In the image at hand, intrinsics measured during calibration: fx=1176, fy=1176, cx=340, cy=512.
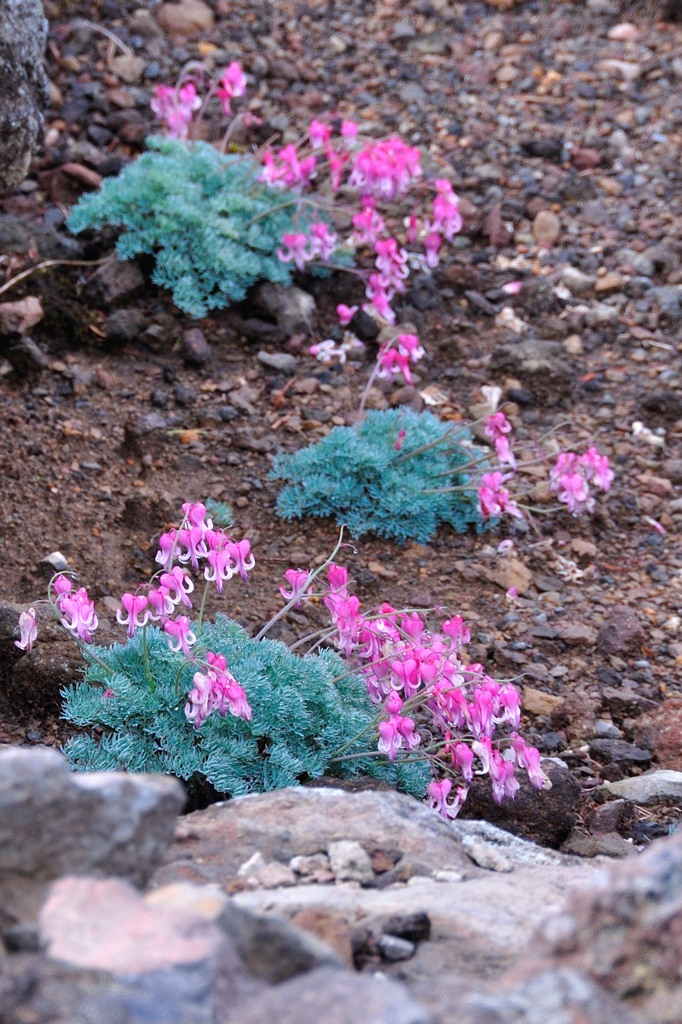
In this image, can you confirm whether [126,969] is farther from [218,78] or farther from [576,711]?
[218,78]

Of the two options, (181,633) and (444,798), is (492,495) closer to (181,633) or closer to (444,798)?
(444,798)

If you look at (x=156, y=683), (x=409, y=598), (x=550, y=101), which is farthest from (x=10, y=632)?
(x=550, y=101)

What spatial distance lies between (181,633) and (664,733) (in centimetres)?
177

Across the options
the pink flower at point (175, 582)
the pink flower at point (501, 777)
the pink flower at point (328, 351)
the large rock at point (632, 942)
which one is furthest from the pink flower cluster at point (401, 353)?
the large rock at point (632, 942)

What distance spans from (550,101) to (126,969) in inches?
281

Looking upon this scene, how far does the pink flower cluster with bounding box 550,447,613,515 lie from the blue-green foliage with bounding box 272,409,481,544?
1.20ft

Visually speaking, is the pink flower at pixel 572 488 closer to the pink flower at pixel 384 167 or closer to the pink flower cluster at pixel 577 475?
the pink flower cluster at pixel 577 475

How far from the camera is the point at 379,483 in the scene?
500 centimetres

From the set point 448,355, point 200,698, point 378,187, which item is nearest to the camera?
point 200,698

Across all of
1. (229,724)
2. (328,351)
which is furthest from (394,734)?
(328,351)

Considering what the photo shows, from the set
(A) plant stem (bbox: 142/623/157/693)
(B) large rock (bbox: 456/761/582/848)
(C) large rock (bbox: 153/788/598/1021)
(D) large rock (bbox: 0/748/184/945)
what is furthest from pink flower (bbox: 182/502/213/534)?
(D) large rock (bbox: 0/748/184/945)

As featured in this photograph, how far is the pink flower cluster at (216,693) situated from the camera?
310 centimetres

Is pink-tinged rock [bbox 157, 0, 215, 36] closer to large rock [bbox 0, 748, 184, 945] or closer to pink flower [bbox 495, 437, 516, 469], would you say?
pink flower [bbox 495, 437, 516, 469]

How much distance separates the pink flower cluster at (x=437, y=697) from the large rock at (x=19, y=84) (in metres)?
2.82
